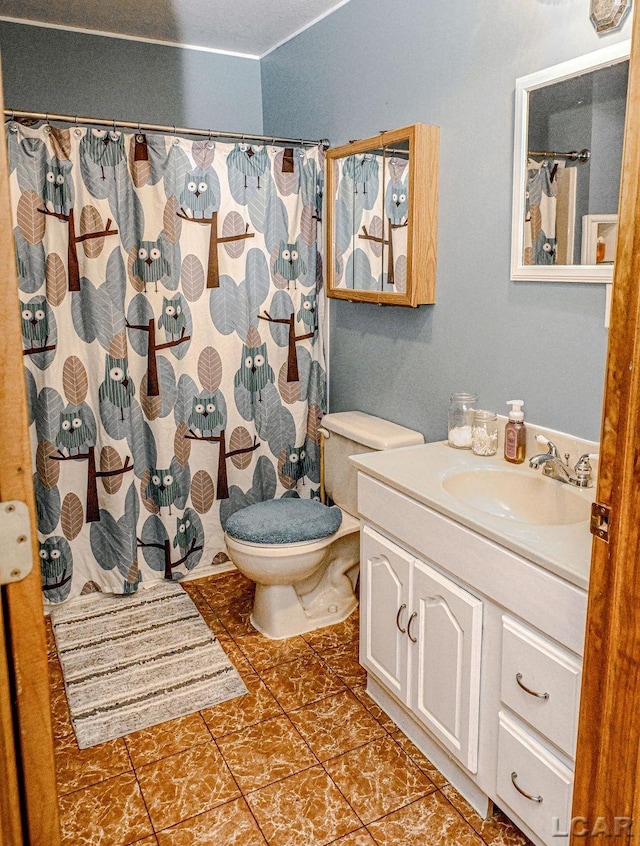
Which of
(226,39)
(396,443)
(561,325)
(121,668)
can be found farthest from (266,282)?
(121,668)

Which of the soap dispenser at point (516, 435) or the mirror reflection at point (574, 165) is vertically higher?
the mirror reflection at point (574, 165)

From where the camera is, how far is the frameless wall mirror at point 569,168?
170cm

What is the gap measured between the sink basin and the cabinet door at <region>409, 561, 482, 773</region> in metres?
0.26

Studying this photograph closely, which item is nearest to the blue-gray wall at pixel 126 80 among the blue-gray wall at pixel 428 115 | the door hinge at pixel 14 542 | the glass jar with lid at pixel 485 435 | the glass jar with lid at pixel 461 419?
the blue-gray wall at pixel 428 115

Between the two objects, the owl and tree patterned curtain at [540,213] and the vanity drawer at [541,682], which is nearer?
the vanity drawer at [541,682]

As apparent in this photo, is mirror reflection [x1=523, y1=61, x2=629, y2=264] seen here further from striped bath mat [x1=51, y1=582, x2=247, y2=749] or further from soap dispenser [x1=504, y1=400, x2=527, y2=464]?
striped bath mat [x1=51, y1=582, x2=247, y2=749]

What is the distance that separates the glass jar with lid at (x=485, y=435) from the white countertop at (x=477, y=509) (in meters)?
0.02

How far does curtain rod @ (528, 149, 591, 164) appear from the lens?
177 centimetres

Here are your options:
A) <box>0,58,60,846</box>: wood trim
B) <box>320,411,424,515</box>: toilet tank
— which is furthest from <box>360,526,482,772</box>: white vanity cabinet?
<box>0,58,60,846</box>: wood trim

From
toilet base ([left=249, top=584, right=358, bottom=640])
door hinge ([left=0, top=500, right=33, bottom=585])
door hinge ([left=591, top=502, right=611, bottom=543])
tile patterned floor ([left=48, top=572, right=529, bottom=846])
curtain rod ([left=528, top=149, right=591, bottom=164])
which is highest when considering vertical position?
curtain rod ([left=528, top=149, right=591, bottom=164])

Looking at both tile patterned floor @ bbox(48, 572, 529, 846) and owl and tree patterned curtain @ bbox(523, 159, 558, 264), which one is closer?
tile patterned floor @ bbox(48, 572, 529, 846)

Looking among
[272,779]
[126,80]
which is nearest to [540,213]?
[272,779]

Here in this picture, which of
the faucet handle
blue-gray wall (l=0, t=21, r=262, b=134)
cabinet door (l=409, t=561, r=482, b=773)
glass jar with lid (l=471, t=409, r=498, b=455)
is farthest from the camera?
blue-gray wall (l=0, t=21, r=262, b=134)

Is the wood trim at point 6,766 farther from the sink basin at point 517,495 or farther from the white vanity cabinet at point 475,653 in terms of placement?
the sink basin at point 517,495
